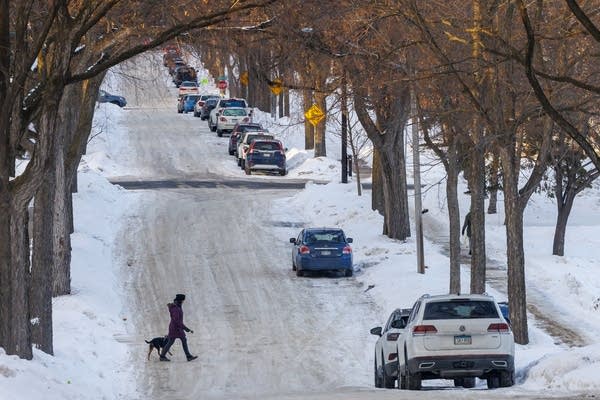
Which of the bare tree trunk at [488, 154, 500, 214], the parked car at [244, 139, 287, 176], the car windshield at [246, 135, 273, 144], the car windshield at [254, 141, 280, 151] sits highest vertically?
the car windshield at [246, 135, 273, 144]

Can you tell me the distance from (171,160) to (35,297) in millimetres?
39420

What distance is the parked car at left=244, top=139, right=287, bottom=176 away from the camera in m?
53.9

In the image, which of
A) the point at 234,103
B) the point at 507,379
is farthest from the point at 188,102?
the point at 507,379

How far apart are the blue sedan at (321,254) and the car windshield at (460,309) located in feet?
46.6

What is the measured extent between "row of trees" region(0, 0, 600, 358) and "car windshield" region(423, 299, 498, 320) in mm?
3224

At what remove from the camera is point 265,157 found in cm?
5441

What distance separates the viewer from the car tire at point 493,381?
18016 millimetres

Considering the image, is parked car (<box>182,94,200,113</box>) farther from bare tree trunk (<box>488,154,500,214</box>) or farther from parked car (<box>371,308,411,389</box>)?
parked car (<box>371,308,411,389</box>)

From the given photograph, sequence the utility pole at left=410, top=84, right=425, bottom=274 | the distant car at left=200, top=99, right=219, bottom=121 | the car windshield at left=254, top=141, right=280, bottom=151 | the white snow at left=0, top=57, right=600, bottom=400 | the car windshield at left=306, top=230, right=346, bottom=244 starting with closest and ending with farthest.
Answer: the white snow at left=0, top=57, right=600, bottom=400 → the utility pole at left=410, top=84, right=425, bottom=274 → the car windshield at left=306, top=230, right=346, bottom=244 → the car windshield at left=254, top=141, right=280, bottom=151 → the distant car at left=200, top=99, right=219, bottom=121

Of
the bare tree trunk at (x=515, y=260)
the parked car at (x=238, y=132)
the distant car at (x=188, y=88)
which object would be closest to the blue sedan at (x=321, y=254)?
the bare tree trunk at (x=515, y=260)

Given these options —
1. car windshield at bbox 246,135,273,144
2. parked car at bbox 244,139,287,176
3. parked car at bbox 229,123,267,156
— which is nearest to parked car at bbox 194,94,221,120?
parked car at bbox 229,123,267,156

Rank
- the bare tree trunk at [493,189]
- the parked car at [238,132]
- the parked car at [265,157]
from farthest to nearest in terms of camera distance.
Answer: the parked car at [238,132]
the parked car at [265,157]
the bare tree trunk at [493,189]

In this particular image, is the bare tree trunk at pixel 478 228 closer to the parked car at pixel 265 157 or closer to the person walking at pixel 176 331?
the person walking at pixel 176 331

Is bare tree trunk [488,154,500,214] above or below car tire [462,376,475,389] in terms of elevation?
above
